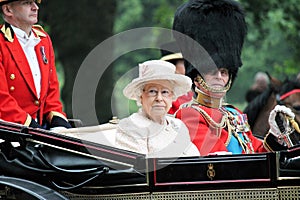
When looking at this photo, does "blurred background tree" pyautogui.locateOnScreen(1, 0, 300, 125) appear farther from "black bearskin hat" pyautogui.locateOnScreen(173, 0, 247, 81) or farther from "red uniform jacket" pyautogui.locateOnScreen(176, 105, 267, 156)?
"red uniform jacket" pyautogui.locateOnScreen(176, 105, 267, 156)

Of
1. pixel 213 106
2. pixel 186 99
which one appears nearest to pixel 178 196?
pixel 213 106

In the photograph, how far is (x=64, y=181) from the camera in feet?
16.0

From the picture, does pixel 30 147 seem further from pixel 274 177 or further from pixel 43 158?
pixel 274 177

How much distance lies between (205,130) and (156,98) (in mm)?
470

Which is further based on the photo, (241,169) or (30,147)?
(30,147)

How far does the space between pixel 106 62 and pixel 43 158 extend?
520cm

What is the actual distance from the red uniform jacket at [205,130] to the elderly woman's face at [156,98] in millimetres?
310

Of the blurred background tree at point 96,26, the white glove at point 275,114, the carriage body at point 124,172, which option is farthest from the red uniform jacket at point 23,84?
the blurred background tree at point 96,26

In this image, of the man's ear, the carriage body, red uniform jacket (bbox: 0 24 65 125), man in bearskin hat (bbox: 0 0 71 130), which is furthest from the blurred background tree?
the carriage body

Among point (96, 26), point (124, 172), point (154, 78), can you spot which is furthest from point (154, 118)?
point (96, 26)

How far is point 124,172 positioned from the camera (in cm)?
470

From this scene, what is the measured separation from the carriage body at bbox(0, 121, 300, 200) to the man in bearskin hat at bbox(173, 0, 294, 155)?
676mm

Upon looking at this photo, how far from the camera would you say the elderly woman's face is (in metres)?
5.10

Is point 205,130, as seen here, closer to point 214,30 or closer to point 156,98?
point 156,98
